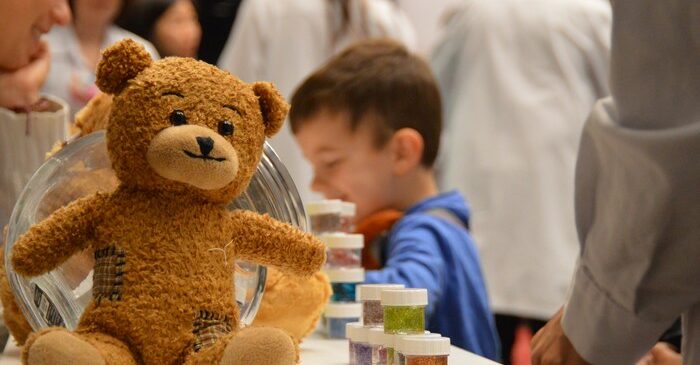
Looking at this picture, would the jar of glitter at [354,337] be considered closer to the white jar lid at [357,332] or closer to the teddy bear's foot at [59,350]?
the white jar lid at [357,332]

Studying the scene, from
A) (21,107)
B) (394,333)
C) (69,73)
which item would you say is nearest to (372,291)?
(394,333)

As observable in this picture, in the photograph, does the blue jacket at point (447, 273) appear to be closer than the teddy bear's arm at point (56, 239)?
No

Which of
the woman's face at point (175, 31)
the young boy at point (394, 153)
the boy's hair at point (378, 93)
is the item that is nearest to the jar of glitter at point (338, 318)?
the young boy at point (394, 153)

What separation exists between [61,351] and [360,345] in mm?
342

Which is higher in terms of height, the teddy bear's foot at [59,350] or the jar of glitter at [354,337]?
the teddy bear's foot at [59,350]

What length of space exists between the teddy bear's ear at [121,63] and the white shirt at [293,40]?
192 cm

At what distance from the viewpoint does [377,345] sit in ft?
3.19

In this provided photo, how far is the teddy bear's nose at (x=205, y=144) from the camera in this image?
821mm

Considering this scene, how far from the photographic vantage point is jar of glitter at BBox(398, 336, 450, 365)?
0.86 metres

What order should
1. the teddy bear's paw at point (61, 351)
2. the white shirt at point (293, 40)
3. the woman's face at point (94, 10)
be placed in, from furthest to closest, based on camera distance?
1. the white shirt at point (293, 40)
2. the woman's face at point (94, 10)
3. the teddy bear's paw at point (61, 351)

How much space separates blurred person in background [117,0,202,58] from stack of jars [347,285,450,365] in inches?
87.3

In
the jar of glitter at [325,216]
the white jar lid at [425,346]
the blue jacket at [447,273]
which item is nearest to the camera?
the white jar lid at [425,346]

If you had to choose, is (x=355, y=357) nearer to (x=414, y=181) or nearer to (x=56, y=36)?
(x=414, y=181)

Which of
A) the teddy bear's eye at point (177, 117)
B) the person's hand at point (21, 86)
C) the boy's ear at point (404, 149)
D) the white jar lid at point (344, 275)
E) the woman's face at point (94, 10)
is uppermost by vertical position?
the woman's face at point (94, 10)
